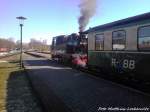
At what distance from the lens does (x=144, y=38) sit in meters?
12.6

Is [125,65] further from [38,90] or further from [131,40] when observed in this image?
[38,90]

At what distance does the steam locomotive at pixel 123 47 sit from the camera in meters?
12.5

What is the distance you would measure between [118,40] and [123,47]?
0.67 m

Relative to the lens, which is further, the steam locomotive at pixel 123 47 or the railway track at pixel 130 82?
the railway track at pixel 130 82

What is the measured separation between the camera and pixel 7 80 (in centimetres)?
1912

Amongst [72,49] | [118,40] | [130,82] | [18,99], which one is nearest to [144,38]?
[118,40]

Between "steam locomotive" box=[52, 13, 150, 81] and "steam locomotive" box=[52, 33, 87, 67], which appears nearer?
"steam locomotive" box=[52, 13, 150, 81]

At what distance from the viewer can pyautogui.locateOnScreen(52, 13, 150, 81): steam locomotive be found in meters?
12.5

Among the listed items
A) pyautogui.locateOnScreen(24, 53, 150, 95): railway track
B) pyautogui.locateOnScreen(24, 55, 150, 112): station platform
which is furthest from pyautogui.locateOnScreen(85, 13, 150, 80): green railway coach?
pyautogui.locateOnScreen(24, 55, 150, 112): station platform

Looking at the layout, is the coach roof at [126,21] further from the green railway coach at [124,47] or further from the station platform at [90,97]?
the station platform at [90,97]

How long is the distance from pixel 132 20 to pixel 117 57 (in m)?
2.18

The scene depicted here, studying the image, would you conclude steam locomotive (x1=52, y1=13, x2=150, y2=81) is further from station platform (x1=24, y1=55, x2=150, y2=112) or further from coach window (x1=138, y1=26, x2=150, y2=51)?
station platform (x1=24, y1=55, x2=150, y2=112)

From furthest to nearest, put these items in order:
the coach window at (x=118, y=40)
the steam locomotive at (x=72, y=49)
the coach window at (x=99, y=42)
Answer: the steam locomotive at (x=72, y=49), the coach window at (x=99, y=42), the coach window at (x=118, y=40)

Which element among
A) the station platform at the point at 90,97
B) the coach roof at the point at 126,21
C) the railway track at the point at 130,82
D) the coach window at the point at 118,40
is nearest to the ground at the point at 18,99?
the station platform at the point at 90,97
